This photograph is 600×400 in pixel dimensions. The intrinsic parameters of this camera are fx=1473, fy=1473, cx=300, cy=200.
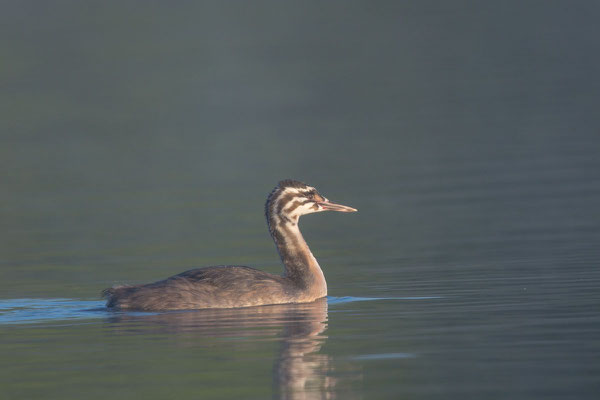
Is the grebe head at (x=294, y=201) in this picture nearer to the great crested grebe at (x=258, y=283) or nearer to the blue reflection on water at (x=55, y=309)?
the great crested grebe at (x=258, y=283)

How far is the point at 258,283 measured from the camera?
1958 cm

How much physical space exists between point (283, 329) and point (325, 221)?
41.5 feet

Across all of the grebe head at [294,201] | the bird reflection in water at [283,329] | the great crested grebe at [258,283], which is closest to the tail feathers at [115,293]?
the great crested grebe at [258,283]

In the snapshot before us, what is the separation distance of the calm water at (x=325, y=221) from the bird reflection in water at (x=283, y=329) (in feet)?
0.16

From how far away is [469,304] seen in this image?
60.1ft

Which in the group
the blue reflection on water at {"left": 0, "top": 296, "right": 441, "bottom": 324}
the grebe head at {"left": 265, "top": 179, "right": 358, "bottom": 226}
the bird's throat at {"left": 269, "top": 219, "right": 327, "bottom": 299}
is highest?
the grebe head at {"left": 265, "top": 179, "right": 358, "bottom": 226}

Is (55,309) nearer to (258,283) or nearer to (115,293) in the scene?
(115,293)

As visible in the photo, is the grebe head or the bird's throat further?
the grebe head

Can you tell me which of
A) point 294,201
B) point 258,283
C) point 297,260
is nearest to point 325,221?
point 294,201

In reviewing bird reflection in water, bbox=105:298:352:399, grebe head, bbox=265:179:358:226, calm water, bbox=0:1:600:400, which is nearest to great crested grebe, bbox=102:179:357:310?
grebe head, bbox=265:179:358:226

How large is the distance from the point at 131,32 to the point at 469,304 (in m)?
82.1

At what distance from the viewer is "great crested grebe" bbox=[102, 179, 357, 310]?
19156 millimetres

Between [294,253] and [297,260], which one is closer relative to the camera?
[297,260]

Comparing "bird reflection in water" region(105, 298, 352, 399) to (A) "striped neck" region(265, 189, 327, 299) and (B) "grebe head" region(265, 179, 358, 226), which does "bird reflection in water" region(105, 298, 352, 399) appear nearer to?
(A) "striped neck" region(265, 189, 327, 299)
